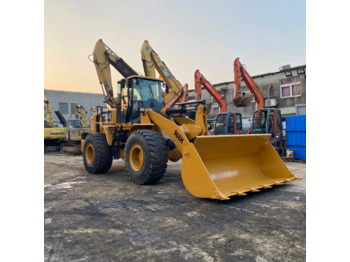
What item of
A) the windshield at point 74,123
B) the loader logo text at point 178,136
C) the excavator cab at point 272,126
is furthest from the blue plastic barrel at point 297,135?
the windshield at point 74,123

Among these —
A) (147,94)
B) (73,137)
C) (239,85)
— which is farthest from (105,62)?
(239,85)

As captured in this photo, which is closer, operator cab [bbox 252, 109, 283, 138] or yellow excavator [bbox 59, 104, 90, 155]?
operator cab [bbox 252, 109, 283, 138]

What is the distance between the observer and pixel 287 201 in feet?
14.6

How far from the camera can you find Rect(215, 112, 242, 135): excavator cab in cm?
1213

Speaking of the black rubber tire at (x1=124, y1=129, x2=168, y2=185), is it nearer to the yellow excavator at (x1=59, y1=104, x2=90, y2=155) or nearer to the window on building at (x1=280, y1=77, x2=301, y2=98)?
the yellow excavator at (x1=59, y1=104, x2=90, y2=155)

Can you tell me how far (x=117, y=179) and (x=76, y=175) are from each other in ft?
4.79

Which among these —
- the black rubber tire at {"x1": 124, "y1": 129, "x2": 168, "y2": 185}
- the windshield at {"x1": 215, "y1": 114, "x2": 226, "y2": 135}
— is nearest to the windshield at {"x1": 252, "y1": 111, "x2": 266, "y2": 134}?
the windshield at {"x1": 215, "y1": 114, "x2": 226, "y2": 135}

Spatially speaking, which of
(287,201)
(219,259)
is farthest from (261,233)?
(287,201)

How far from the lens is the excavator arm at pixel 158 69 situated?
10.3 meters

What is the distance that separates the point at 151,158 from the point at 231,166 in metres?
1.56

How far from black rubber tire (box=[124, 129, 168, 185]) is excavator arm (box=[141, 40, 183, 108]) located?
4581 mm

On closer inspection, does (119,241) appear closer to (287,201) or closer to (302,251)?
(302,251)

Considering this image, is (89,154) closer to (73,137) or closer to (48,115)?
(73,137)

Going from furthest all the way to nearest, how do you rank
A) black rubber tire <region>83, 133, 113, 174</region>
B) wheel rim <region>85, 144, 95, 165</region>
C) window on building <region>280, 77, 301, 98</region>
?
window on building <region>280, 77, 301, 98</region> → wheel rim <region>85, 144, 95, 165</region> → black rubber tire <region>83, 133, 113, 174</region>
